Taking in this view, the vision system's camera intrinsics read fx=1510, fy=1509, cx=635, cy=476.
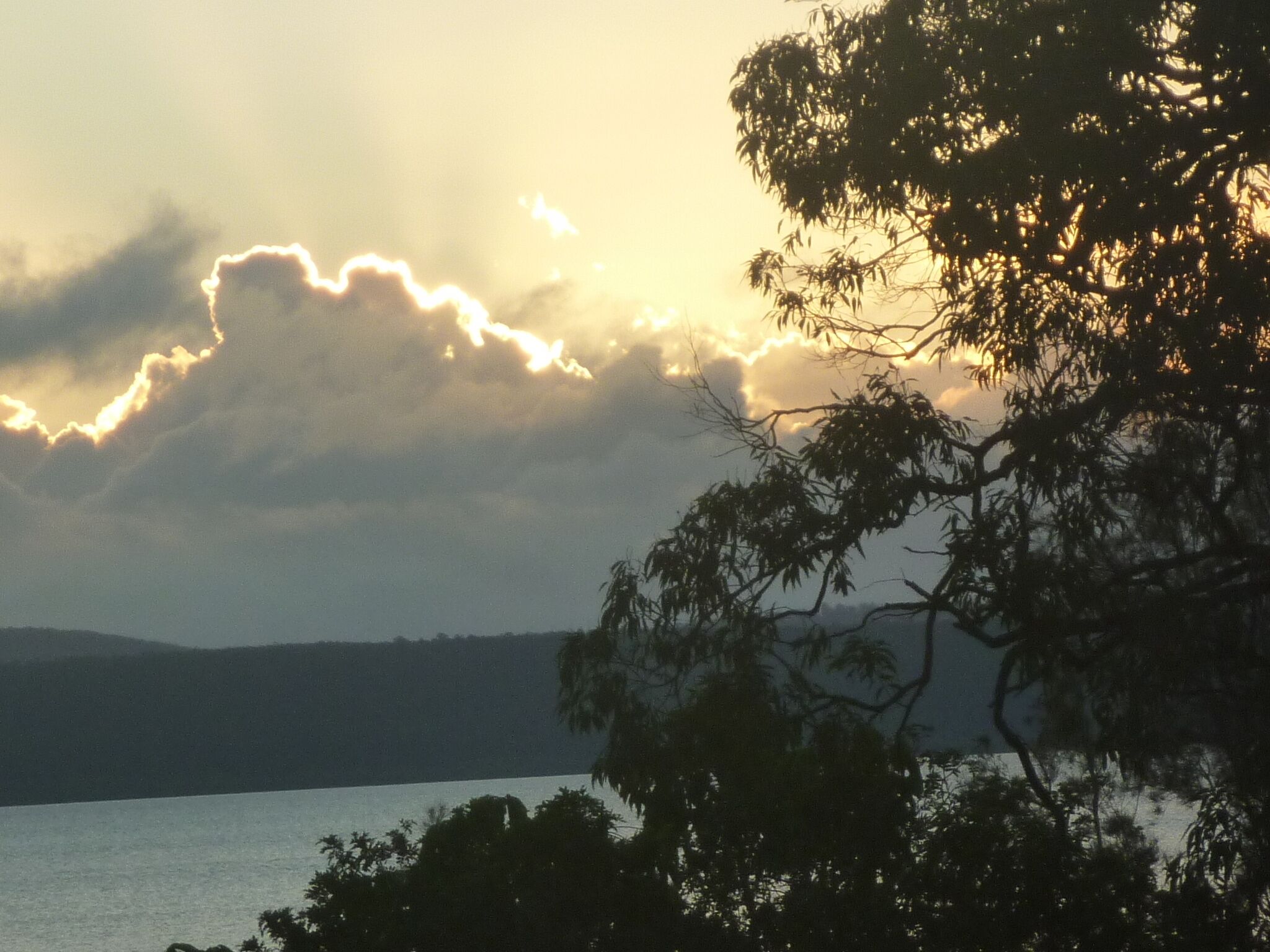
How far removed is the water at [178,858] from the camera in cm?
5059

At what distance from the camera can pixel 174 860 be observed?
79688 millimetres

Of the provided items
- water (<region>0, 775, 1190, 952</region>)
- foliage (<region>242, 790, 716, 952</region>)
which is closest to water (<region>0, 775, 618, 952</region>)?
water (<region>0, 775, 1190, 952</region>)

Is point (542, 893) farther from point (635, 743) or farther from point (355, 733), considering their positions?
point (355, 733)

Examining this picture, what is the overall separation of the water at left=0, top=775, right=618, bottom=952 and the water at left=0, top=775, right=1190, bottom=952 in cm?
14

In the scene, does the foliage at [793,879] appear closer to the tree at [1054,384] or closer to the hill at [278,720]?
the tree at [1054,384]

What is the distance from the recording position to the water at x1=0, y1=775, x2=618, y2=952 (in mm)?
51125

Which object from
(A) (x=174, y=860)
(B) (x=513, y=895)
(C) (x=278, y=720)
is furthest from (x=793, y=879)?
(C) (x=278, y=720)

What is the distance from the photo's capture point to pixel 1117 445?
8820mm

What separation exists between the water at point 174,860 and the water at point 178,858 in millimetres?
138

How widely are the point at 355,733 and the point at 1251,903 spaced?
107946 millimetres

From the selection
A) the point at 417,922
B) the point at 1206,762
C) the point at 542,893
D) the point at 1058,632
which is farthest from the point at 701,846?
the point at 1206,762

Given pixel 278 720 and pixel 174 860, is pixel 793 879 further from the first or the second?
pixel 278 720

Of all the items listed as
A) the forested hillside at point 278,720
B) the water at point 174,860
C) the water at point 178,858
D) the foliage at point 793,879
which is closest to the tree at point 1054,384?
the foliage at point 793,879

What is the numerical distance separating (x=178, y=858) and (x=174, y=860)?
82cm
